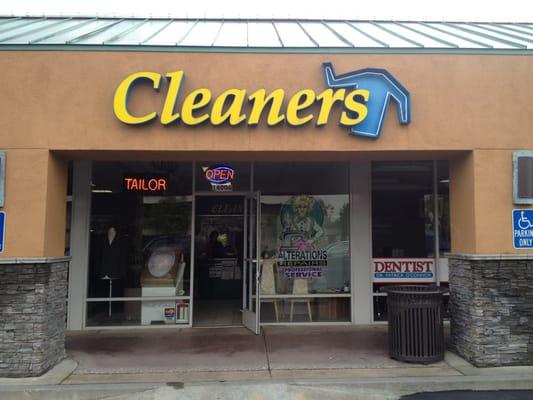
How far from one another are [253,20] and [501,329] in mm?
7999

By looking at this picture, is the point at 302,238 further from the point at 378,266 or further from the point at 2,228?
the point at 2,228

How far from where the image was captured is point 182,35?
342 inches

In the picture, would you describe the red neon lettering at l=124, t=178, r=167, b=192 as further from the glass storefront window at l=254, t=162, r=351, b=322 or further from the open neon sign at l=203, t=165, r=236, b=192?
the glass storefront window at l=254, t=162, r=351, b=322

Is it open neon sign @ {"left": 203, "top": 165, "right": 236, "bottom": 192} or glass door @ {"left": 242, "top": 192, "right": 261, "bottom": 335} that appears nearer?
glass door @ {"left": 242, "top": 192, "right": 261, "bottom": 335}

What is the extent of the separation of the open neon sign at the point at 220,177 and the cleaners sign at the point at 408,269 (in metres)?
3.22

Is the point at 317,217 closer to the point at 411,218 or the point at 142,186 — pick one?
the point at 411,218

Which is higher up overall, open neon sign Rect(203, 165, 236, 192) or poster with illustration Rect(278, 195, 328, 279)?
open neon sign Rect(203, 165, 236, 192)

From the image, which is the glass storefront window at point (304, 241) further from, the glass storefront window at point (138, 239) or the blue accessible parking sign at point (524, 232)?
the blue accessible parking sign at point (524, 232)

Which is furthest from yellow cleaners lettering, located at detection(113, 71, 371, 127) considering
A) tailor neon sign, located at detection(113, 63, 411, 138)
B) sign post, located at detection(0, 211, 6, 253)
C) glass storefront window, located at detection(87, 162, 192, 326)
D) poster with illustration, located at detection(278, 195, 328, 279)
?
poster with illustration, located at detection(278, 195, 328, 279)

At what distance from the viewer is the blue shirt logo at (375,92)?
7141mm

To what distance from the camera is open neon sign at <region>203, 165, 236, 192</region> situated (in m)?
9.54

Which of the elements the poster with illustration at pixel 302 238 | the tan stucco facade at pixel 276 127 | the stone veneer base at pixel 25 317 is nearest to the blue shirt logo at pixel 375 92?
the tan stucco facade at pixel 276 127

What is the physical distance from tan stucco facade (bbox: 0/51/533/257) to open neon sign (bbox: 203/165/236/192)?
216 cm

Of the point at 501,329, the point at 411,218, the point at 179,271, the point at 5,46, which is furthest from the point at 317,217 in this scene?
the point at 5,46
